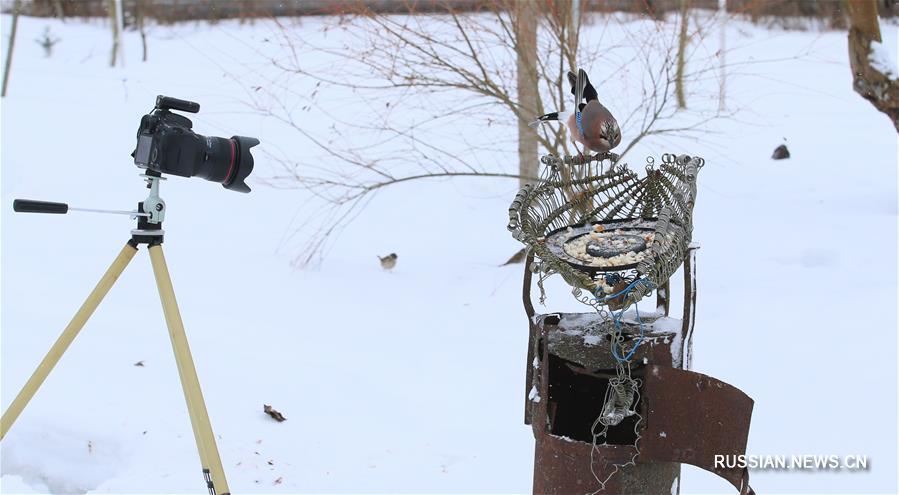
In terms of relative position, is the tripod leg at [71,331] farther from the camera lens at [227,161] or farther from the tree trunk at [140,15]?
the tree trunk at [140,15]

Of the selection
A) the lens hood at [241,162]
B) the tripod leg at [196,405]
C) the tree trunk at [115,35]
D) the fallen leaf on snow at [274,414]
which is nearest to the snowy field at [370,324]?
the fallen leaf on snow at [274,414]

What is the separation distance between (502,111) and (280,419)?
2817 millimetres

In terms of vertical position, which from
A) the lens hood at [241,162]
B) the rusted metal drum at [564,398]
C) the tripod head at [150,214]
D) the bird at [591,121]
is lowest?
the rusted metal drum at [564,398]

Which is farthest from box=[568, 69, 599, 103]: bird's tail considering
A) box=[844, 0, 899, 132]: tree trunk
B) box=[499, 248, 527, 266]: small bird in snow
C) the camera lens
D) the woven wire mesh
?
box=[844, 0, 899, 132]: tree trunk

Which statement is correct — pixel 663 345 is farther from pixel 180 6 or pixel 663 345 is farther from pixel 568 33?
pixel 180 6

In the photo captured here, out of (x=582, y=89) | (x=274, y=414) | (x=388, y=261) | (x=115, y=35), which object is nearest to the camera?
(x=582, y=89)

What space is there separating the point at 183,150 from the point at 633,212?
110 centimetres

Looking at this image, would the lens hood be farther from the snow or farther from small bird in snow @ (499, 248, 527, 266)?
the snow

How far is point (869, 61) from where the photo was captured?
472 centimetres

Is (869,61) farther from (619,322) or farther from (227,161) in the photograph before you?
(227,161)

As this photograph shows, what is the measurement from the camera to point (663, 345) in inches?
77.3

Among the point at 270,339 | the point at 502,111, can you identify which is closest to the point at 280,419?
the point at 270,339

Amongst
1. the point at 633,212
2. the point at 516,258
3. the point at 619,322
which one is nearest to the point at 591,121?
the point at 633,212

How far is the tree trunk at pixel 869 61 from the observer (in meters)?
4.70
